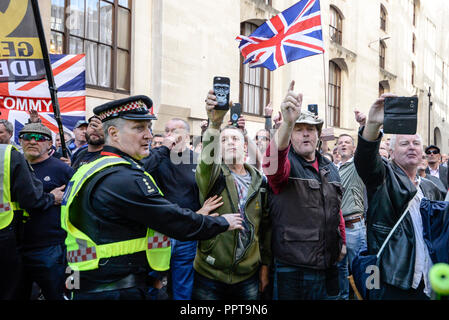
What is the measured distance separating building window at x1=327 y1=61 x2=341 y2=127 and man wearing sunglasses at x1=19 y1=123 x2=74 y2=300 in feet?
55.2

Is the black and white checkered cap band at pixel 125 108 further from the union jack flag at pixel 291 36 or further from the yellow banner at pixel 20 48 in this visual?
the union jack flag at pixel 291 36

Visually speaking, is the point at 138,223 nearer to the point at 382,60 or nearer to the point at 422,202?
the point at 422,202

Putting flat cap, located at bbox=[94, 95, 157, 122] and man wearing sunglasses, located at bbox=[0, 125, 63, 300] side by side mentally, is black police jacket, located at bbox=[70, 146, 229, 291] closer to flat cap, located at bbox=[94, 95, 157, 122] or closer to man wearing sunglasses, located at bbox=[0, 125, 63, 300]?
flat cap, located at bbox=[94, 95, 157, 122]

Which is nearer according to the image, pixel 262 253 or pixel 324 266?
pixel 324 266

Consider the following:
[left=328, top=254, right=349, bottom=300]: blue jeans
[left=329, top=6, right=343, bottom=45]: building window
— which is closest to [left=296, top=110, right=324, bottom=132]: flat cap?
[left=328, top=254, right=349, bottom=300]: blue jeans

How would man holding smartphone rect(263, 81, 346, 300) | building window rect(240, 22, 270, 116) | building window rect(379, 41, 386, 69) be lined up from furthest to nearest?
building window rect(379, 41, 386, 69)
building window rect(240, 22, 270, 116)
man holding smartphone rect(263, 81, 346, 300)

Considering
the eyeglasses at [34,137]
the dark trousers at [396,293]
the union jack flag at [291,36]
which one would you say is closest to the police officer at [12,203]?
the eyeglasses at [34,137]

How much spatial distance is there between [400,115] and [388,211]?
63cm

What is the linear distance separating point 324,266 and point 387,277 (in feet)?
1.72

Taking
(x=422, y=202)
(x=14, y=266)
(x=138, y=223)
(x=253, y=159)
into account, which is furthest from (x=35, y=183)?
(x=422, y=202)

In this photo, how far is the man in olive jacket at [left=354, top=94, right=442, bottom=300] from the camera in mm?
2432

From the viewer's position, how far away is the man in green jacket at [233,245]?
3021 millimetres

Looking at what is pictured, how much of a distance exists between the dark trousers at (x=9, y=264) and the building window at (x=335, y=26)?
17.6m

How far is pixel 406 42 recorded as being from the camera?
26.6 meters
